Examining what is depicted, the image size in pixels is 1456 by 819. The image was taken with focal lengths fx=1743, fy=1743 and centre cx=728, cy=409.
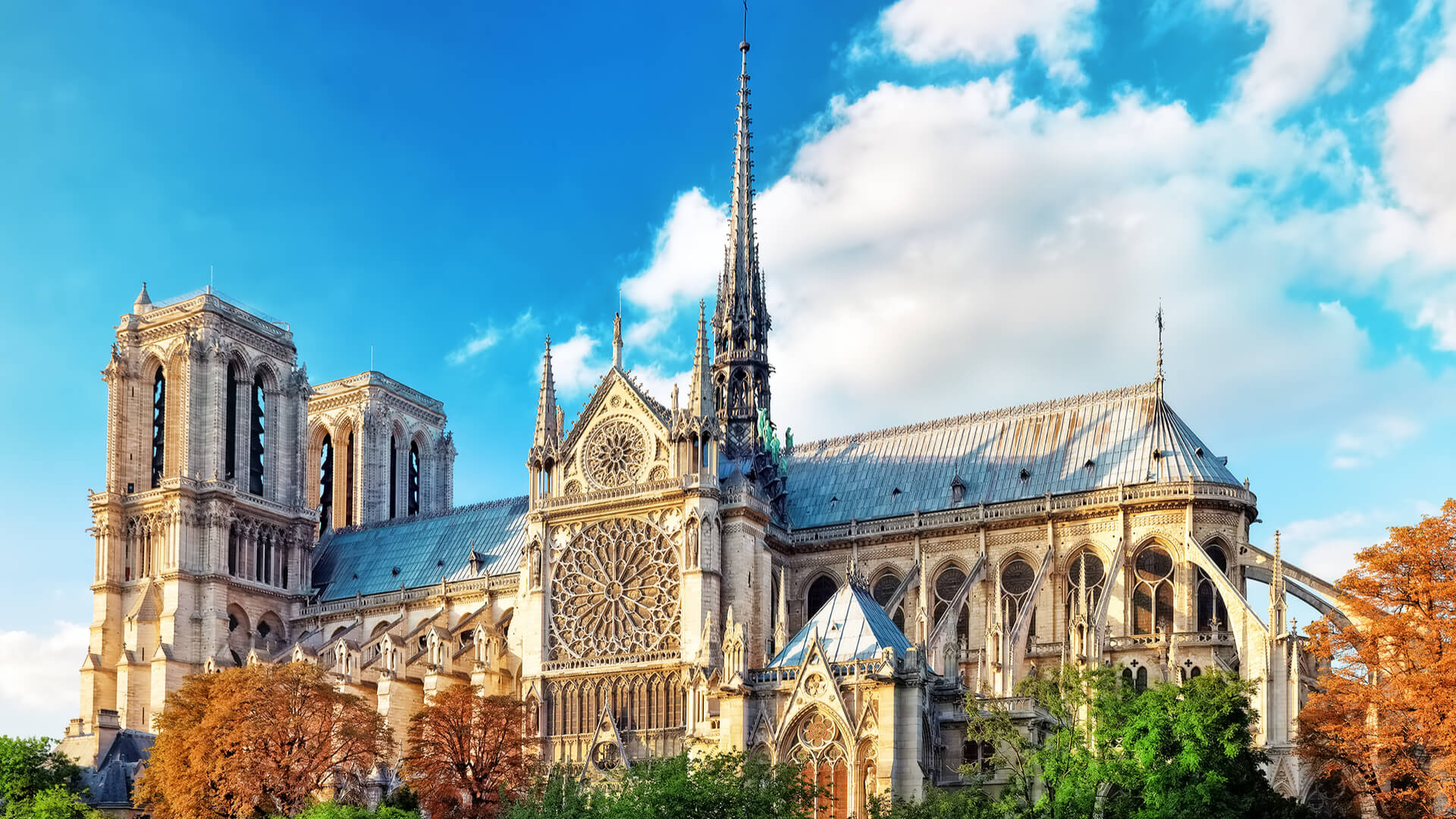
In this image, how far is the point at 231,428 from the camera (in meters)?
85.1

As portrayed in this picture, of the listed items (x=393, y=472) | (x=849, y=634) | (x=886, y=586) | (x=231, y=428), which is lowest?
(x=849, y=634)

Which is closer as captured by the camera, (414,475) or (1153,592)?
(1153,592)

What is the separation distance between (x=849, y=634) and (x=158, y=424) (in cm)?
5106

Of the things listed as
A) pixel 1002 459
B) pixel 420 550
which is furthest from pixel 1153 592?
pixel 420 550

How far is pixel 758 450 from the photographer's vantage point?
234 ft

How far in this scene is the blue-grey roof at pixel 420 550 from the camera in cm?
7994

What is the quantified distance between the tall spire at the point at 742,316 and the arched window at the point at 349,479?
29.7 m

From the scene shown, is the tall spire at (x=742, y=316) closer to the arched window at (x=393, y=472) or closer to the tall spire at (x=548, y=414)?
the tall spire at (x=548, y=414)

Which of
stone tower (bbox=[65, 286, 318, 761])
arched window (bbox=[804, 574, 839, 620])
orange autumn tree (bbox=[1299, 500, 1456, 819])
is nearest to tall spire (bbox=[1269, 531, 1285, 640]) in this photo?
orange autumn tree (bbox=[1299, 500, 1456, 819])

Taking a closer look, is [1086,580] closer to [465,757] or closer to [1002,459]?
[1002,459]

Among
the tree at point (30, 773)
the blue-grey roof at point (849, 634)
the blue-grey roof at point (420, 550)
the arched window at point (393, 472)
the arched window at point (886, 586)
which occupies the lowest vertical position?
the tree at point (30, 773)

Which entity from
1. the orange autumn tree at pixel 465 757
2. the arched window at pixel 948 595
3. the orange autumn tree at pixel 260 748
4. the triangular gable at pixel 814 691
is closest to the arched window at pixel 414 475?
the orange autumn tree at pixel 260 748

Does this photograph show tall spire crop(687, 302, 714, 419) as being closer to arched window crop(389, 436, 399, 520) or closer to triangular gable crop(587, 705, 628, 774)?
triangular gable crop(587, 705, 628, 774)

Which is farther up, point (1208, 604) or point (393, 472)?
point (393, 472)
